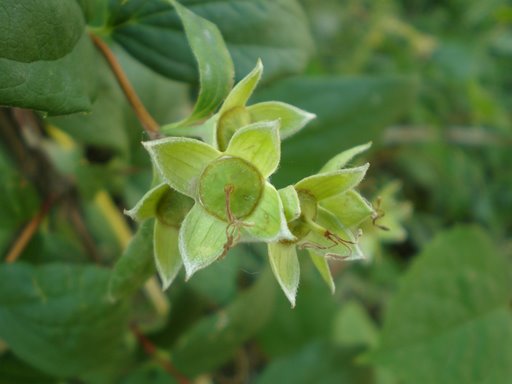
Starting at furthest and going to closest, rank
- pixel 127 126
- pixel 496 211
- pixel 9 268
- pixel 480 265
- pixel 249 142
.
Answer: pixel 496 211, pixel 480 265, pixel 127 126, pixel 9 268, pixel 249 142

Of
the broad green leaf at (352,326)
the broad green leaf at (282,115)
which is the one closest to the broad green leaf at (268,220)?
the broad green leaf at (282,115)

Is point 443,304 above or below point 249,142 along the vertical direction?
below

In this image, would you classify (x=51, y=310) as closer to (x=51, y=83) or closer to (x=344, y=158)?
(x=51, y=83)

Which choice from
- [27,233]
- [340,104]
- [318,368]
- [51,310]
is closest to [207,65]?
[51,310]

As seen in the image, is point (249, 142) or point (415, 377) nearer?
point (249, 142)

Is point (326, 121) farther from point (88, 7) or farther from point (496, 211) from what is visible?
point (496, 211)

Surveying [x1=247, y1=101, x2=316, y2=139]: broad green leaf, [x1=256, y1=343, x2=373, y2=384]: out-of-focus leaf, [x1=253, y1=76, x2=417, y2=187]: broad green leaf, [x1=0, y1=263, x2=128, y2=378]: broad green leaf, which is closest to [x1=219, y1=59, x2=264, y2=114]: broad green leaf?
[x1=247, y1=101, x2=316, y2=139]: broad green leaf

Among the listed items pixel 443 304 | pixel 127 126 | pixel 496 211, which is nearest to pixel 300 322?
pixel 443 304

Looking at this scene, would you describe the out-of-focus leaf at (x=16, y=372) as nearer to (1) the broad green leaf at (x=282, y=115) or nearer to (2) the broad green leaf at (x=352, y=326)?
(1) the broad green leaf at (x=282, y=115)
